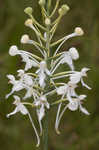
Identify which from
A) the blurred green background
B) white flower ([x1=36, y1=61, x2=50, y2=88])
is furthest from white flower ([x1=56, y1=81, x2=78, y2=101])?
the blurred green background

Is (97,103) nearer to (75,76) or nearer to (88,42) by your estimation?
(88,42)

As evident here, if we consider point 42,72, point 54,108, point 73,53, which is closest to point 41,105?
point 42,72

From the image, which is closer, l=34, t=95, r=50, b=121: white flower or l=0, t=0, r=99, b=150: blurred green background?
l=34, t=95, r=50, b=121: white flower

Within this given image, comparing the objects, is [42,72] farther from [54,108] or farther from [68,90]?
[54,108]

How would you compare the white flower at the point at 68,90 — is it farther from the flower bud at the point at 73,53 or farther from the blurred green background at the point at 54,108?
the blurred green background at the point at 54,108

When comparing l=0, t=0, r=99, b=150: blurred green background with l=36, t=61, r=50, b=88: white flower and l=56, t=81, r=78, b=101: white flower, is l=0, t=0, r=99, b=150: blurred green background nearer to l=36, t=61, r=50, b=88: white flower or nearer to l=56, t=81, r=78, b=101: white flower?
l=56, t=81, r=78, b=101: white flower

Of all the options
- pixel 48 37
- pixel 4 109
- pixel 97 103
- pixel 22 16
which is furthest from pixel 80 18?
pixel 48 37

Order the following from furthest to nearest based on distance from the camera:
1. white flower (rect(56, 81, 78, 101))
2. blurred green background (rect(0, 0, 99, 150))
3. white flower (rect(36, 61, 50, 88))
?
blurred green background (rect(0, 0, 99, 150)), white flower (rect(56, 81, 78, 101)), white flower (rect(36, 61, 50, 88))

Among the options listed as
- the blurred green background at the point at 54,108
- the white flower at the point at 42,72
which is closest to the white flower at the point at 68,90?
the white flower at the point at 42,72
